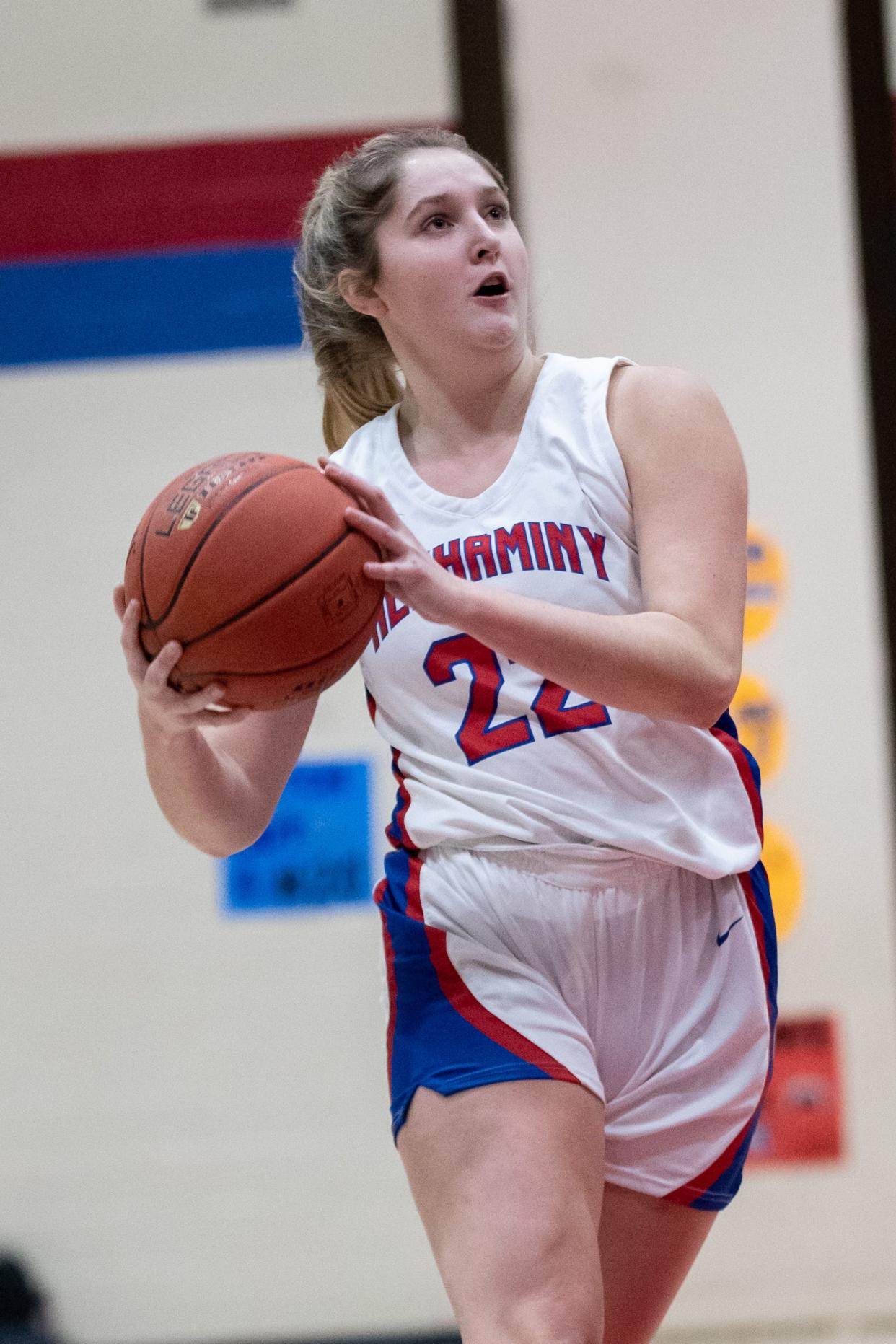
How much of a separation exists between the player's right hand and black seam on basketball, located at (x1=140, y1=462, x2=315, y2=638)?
0.07ft

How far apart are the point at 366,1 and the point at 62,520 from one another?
1679 millimetres

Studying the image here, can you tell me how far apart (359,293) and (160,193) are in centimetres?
237

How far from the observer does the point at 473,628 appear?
1.68m

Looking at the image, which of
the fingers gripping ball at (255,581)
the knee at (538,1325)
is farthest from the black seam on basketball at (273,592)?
the knee at (538,1325)

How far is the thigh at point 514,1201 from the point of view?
167 cm

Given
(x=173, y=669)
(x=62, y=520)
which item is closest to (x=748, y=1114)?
(x=173, y=669)

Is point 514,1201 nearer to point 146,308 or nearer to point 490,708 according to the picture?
point 490,708

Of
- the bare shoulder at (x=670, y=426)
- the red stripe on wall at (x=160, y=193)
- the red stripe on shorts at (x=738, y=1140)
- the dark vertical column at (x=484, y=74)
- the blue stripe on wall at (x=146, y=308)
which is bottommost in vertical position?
the red stripe on shorts at (x=738, y=1140)

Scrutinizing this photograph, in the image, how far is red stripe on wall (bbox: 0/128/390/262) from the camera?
169 inches

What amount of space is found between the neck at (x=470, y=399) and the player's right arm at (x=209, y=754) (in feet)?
1.36

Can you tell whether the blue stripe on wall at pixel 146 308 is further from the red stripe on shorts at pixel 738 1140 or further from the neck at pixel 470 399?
the red stripe on shorts at pixel 738 1140

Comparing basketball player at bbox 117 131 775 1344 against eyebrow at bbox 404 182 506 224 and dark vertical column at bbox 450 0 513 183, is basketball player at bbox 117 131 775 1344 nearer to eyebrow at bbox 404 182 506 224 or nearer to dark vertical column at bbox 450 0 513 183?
eyebrow at bbox 404 182 506 224

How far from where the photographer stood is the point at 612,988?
1940 mm

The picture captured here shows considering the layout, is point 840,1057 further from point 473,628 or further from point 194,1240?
point 473,628
